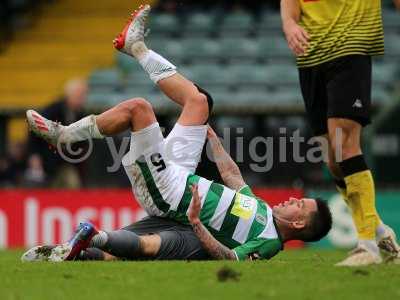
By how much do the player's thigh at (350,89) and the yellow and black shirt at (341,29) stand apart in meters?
0.07

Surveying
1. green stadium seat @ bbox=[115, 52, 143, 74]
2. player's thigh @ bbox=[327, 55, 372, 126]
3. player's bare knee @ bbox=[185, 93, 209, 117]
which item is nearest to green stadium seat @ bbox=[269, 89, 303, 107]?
green stadium seat @ bbox=[115, 52, 143, 74]

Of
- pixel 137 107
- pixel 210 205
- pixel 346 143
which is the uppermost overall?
pixel 137 107

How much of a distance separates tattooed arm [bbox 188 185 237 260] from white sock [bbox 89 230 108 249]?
0.62 metres

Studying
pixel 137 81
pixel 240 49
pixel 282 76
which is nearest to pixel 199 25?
pixel 240 49

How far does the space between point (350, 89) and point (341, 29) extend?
468 millimetres

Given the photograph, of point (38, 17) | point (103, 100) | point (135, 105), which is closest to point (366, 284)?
point (135, 105)

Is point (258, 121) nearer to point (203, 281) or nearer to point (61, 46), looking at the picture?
point (61, 46)

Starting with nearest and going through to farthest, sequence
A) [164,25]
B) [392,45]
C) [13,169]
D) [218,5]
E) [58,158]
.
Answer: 1. [58,158]
2. [13,169]
3. [392,45]
4. [164,25]
5. [218,5]

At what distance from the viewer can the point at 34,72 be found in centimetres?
2150

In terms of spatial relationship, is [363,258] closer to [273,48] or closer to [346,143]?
[346,143]

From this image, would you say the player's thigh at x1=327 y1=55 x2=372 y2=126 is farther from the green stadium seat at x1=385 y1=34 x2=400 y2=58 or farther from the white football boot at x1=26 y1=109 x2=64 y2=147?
the green stadium seat at x1=385 y1=34 x2=400 y2=58

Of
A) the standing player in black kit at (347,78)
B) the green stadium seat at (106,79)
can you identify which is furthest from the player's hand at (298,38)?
the green stadium seat at (106,79)

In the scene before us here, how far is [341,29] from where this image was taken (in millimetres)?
8211

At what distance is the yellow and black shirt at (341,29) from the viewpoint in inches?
321
